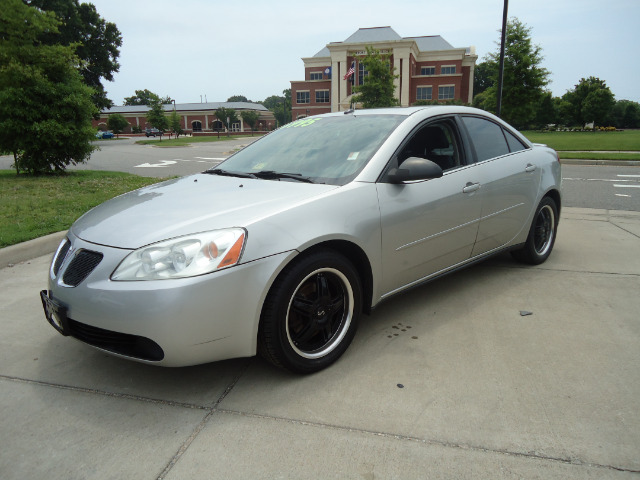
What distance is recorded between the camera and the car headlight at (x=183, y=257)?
2209 millimetres

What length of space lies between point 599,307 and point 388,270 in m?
1.82

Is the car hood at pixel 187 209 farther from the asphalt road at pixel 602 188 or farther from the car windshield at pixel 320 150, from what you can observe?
the asphalt road at pixel 602 188

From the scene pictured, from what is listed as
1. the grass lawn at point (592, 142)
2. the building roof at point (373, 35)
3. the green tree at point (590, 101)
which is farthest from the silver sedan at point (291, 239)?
the green tree at point (590, 101)

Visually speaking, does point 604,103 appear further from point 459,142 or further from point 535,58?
point 459,142

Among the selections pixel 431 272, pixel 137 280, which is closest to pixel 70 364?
pixel 137 280

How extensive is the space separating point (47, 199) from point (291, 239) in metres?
6.88

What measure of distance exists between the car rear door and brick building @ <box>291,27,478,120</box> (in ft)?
204

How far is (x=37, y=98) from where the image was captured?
10977 mm

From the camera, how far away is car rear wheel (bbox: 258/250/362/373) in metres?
2.40

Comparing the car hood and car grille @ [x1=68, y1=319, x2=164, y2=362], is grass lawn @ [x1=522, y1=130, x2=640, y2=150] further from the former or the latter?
car grille @ [x1=68, y1=319, x2=164, y2=362]

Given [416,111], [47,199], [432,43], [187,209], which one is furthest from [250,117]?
[187,209]

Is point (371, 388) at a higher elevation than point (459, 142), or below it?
below

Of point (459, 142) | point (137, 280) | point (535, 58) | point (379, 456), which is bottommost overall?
point (379, 456)

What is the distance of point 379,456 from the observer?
6.49 ft
